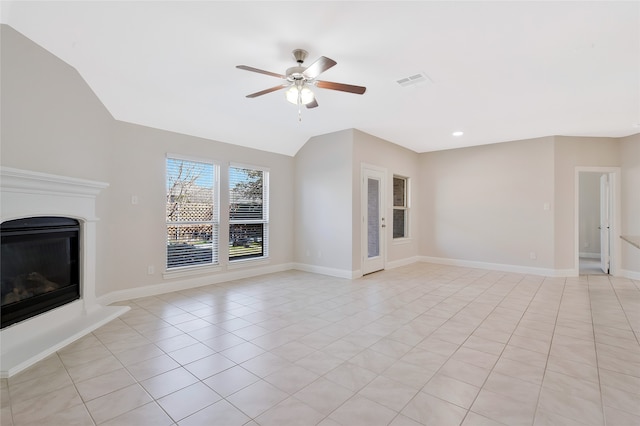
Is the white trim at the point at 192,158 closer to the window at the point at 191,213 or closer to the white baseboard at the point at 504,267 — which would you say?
the window at the point at 191,213

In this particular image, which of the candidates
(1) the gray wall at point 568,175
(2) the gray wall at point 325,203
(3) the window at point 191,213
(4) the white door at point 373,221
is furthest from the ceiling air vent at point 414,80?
(1) the gray wall at point 568,175

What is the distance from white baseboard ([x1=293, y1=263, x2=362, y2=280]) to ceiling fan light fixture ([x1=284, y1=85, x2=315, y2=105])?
3.29 metres

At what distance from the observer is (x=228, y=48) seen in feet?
9.16

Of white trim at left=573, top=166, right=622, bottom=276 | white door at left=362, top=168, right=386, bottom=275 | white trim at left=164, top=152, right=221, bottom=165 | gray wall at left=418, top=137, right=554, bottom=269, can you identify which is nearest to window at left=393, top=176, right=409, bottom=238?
gray wall at left=418, top=137, right=554, bottom=269

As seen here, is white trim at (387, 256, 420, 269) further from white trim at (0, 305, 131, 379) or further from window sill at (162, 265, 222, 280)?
white trim at (0, 305, 131, 379)

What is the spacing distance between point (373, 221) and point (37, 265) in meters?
4.93

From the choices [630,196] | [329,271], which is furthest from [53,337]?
[630,196]

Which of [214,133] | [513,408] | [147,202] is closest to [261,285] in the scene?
[147,202]

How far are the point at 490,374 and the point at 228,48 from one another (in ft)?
11.6

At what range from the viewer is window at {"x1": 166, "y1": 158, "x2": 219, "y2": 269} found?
4660 millimetres

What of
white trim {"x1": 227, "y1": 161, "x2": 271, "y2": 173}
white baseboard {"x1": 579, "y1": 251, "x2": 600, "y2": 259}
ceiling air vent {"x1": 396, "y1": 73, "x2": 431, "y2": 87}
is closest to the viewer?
ceiling air vent {"x1": 396, "y1": 73, "x2": 431, "y2": 87}

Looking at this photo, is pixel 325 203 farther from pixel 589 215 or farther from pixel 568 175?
pixel 589 215

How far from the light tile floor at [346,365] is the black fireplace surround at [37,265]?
595mm

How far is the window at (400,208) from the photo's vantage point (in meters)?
6.85
